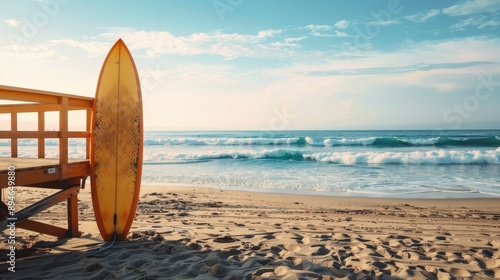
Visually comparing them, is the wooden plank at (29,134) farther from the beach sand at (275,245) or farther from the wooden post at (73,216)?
the beach sand at (275,245)

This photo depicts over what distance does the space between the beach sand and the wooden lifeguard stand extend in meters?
0.47

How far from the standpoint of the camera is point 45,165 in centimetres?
380

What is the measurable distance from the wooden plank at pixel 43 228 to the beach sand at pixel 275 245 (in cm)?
12

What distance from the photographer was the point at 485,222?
6.04 metres

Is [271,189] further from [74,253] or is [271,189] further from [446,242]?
[74,253]

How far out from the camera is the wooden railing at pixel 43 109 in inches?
133

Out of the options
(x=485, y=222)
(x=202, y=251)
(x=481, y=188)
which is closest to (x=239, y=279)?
(x=202, y=251)

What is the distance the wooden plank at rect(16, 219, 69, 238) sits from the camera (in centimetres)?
420

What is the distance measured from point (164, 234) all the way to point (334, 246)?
2315 millimetres

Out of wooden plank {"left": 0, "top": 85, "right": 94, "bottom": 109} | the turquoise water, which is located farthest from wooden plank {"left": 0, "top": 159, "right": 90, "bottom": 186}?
the turquoise water

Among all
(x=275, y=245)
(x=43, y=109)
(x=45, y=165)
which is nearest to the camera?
(x=45, y=165)

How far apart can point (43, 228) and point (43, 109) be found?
1582 millimetres

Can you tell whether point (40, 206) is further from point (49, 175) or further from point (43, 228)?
point (43, 228)

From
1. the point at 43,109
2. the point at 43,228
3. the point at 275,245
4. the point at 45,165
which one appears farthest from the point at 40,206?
the point at 275,245
